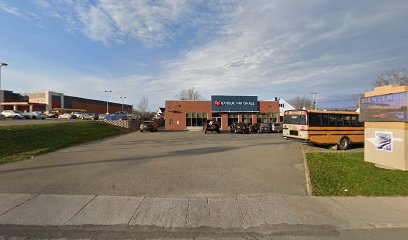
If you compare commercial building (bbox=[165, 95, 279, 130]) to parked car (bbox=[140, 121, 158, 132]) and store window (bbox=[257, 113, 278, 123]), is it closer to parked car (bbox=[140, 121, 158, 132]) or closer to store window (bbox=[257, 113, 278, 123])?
store window (bbox=[257, 113, 278, 123])

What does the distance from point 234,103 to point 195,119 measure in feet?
24.3

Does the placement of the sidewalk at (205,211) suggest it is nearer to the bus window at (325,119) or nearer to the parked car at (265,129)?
the bus window at (325,119)

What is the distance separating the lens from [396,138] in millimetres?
8695

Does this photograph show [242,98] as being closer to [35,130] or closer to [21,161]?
[35,130]

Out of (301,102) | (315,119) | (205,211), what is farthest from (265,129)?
(301,102)

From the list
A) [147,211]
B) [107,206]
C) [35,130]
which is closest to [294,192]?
[147,211]

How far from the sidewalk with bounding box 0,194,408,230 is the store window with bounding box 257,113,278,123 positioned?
129 ft

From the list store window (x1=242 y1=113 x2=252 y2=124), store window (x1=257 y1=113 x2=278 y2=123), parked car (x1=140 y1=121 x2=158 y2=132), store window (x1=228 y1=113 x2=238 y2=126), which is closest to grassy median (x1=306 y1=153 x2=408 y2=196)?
parked car (x1=140 y1=121 x2=158 y2=132)

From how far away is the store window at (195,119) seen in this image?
42.9 m

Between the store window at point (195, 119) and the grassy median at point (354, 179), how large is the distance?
33700 mm

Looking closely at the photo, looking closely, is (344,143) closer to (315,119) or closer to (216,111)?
(315,119)

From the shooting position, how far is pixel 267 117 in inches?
1786

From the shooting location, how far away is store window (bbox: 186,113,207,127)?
141 ft

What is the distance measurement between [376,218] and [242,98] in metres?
39.6
